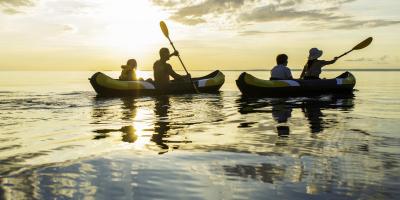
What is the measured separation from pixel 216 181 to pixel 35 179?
185 centimetres

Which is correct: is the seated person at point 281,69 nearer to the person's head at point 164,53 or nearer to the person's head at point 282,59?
the person's head at point 282,59

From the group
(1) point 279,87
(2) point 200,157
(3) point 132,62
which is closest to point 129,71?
(3) point 132,62

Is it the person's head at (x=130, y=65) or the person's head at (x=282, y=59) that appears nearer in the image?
the person's head at (x=282, y=59)

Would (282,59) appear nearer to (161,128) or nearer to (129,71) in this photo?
(129,71)

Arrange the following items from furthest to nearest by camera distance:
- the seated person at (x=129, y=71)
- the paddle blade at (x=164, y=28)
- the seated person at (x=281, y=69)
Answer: the paddle blade at (x=164, y=28) < the seated person at (x=129, y=71) < the seated person at (x=281, y=69)

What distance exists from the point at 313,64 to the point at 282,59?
88.1 inches

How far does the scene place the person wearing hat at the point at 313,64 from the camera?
16.7 metres

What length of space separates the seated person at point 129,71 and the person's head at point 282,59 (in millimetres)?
5790

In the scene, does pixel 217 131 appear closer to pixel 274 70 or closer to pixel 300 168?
pixel 300 168

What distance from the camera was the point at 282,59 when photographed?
15.4 meters

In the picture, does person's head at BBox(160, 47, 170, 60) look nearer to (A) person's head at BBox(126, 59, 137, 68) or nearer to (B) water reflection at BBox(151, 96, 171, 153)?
(A) person's head at BBox(126, 59, 137, 68)

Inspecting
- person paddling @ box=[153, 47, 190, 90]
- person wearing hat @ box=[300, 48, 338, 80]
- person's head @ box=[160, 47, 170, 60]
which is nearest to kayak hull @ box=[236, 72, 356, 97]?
person wearing hat @ box=[300, 48, 338, 80]

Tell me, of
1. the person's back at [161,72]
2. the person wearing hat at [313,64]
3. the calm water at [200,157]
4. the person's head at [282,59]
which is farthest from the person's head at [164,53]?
the calm water at [200,157]

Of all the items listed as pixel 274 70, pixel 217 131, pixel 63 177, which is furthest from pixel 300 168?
pixel 274 70
